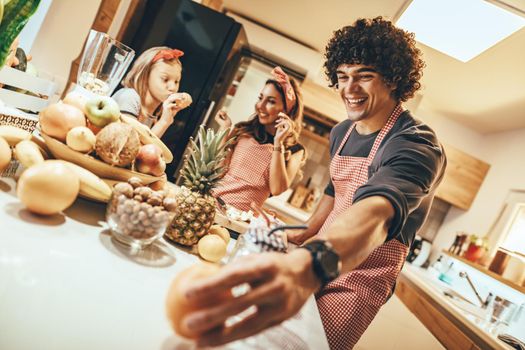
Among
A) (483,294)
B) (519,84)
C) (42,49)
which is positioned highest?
(519,84)

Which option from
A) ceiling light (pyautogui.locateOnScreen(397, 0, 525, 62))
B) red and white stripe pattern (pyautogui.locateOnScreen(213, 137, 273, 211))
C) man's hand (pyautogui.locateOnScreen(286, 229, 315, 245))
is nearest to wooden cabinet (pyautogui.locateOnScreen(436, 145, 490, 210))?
ceiling light (pyautogui.locateOnScreen(397, 0, 525, 62))

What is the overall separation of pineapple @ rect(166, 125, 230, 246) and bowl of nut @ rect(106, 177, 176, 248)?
129mm

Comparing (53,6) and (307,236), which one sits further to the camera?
(53,6)

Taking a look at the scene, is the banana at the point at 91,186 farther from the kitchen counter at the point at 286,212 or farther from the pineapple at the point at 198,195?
the kitchen counter at the point at 286,212

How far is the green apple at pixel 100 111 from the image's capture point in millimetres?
875

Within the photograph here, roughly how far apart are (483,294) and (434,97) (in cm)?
233

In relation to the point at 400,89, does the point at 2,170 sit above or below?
below

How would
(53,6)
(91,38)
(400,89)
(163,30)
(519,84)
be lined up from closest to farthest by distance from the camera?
(91,38)
(400,89)
(53,6)
(163,30)
(519,84)

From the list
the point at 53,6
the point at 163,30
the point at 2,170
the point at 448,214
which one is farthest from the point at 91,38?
the point at 448,214

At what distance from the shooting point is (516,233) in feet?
12.6

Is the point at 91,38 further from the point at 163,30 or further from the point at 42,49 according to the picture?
the point at 163,30

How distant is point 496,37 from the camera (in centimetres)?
228

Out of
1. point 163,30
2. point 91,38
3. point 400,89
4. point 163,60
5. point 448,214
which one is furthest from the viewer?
point 448,214

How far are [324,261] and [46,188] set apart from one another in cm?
52
